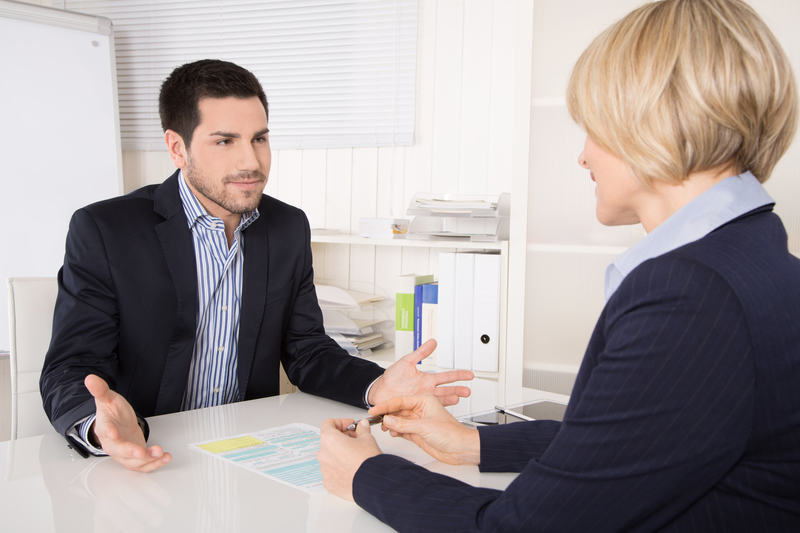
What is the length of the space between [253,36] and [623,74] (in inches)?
92.5

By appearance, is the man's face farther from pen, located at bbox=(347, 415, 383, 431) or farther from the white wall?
the white wall

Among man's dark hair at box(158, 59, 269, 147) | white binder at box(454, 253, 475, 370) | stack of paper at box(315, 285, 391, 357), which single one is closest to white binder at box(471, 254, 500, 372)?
white binder at box(454, 253, 475, 370)

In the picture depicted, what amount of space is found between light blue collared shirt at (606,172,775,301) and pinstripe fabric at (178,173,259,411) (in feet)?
3.71

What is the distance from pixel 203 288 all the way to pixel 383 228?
891mm

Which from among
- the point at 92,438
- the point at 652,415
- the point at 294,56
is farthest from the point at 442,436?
the point at 294,56

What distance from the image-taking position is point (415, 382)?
4.34ft

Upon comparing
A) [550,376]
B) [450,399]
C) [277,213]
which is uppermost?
[277,213]

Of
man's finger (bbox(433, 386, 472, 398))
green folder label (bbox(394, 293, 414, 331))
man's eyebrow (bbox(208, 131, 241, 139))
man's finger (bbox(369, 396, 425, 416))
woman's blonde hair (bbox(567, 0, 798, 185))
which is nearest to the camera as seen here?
woman's blonde hair (bbox(567, 0, 798, 185))

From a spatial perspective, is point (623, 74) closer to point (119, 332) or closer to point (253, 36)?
point (119, 332)

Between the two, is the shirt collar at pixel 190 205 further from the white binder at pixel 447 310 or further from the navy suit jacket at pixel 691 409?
the navy suit jacket at pixel 691 409

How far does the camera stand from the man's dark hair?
159 centimetres

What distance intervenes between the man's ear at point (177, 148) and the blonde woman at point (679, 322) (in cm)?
113

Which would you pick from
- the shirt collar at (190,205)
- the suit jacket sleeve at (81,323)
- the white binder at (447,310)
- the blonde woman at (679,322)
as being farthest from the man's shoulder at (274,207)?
the blonde woman at (679,322)

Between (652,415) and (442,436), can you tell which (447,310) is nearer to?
(442,436)
